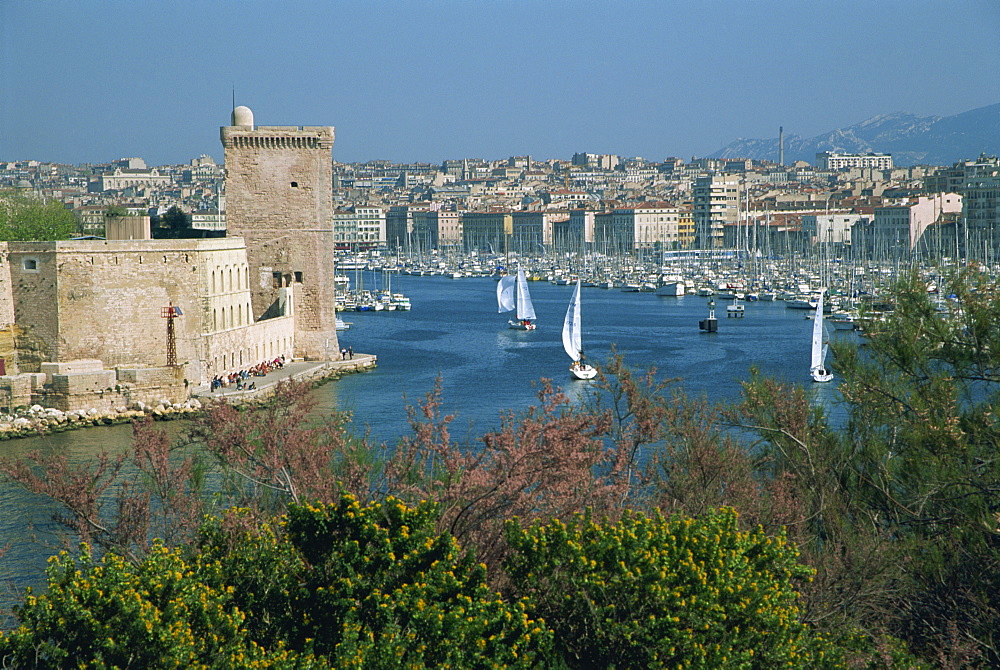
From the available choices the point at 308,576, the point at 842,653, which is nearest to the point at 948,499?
the point at 842,653

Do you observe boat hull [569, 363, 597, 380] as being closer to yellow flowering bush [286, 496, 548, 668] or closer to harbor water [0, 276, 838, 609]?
harbor water [0, 276, 838, 609]

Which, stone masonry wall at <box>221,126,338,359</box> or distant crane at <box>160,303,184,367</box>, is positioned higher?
stone masonry wall at <box>221,126,338,359</box>

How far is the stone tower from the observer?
2141 centimetres

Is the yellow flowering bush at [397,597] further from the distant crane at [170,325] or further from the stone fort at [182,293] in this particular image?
the distant crane at [170,325]

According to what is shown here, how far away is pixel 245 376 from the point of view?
19.4 meters

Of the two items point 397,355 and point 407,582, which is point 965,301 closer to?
point 407,582

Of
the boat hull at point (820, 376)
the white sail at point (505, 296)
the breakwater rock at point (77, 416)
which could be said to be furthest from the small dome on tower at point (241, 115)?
the white sail at point (505, 296)

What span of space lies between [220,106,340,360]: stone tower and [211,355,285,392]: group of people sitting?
1.43 meters

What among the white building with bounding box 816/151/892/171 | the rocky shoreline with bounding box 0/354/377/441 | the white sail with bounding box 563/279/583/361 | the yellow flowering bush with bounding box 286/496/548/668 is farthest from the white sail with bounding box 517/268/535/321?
the white building with bounding box 816/151/892/171

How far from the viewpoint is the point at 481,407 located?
18.3 metres

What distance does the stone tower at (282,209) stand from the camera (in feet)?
70.2

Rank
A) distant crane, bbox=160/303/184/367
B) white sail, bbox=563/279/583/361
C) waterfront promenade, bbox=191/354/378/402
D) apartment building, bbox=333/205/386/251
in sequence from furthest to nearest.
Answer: apartment building, bbox=333/205/386/251, white sail, bbox=563/279/583/361, distant crane, bbox=160/303/184/367, waterfront promenade, bbox=191/354/378/402

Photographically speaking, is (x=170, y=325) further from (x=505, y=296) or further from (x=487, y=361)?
(x=505, y=296)

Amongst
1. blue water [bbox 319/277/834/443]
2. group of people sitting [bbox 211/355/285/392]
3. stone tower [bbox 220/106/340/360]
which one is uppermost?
stone tower [bbox 220/106/340/360]
